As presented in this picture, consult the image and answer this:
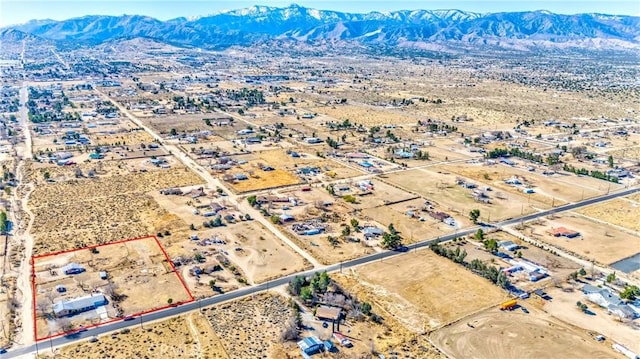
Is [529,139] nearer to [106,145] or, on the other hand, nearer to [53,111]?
[106,145]

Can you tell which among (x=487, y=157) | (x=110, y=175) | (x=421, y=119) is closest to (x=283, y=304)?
(x=110, y=175)

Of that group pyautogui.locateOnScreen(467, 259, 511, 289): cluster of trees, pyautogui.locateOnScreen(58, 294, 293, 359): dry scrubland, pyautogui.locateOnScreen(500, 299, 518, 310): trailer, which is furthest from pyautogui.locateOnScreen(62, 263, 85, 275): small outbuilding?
pyautogui.locateOnScreen(500, 299, 518, 310): trailer

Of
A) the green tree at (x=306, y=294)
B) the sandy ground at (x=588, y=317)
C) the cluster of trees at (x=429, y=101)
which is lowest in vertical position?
the sandy ground at (x=588, y=317)

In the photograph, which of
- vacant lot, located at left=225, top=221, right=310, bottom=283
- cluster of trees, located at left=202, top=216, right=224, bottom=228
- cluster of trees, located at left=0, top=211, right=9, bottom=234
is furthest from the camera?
cluster of trees, located at left=202, top=216, right=224, bottom=228

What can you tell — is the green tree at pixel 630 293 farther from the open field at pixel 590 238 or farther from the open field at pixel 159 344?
the open field at pixel 159 344

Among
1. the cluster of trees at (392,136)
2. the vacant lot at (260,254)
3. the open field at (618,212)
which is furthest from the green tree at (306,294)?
the cluster of trees at (392,136)

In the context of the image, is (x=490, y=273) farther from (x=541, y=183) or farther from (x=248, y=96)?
(x=248, y=96)

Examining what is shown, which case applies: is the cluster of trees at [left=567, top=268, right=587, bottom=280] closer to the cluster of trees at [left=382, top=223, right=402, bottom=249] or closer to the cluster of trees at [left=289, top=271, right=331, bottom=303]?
the cluster of trees at [left=382, top=223, right=402, bottom=249]
